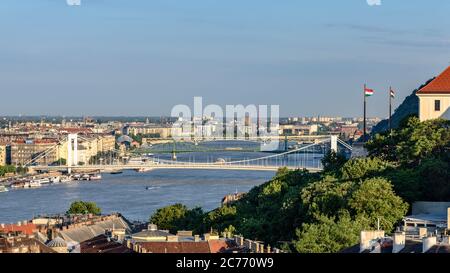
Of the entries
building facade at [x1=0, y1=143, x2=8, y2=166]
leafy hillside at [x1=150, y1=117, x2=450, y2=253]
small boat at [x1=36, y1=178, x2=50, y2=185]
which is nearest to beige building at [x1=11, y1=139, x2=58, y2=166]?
building facade at [x1=0, y1=143, x2=8, y2=166]

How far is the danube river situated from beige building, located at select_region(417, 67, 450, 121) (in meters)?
6.22

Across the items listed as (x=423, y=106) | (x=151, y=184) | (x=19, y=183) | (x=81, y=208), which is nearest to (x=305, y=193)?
(x=423, y=106)

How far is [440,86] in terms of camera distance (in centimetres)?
1138

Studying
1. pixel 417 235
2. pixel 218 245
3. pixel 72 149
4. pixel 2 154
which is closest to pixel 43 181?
pixel 2 154

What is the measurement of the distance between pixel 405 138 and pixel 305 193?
2274 mm

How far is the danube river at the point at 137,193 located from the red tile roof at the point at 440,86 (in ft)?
20.7

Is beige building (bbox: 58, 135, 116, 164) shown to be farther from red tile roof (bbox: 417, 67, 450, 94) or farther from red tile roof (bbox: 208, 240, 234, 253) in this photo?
red tile roof (bbox: 208, 240, 234, 253)

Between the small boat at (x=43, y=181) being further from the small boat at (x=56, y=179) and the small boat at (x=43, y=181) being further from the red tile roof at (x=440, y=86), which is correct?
the red tile roof at (x=440, y=86)

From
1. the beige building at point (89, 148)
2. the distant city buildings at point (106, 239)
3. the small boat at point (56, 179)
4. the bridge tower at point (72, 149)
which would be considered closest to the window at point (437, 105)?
the distant city buildings at point (106, 239)

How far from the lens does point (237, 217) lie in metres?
11.1

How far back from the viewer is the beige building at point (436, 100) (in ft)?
37.2

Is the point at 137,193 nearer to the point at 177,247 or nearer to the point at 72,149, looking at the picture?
the point at 177,247

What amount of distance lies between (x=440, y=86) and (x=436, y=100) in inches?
6.6
